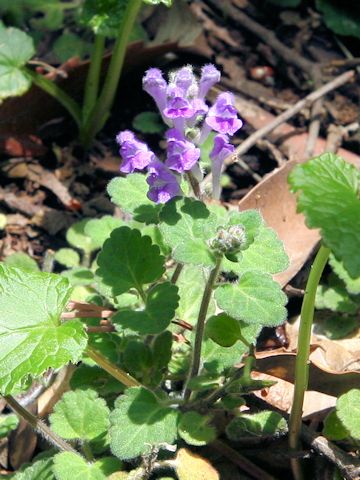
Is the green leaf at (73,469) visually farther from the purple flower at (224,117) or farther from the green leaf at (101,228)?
the purple flower at (224,117)

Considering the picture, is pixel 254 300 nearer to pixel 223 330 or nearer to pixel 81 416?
pixel 223 330

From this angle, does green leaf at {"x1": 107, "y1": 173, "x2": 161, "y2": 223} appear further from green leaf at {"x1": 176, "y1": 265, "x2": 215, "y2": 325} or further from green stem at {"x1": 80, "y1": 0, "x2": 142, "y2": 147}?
green stem at {"x1": 80, "y1": 0, "x2": 142, "y2": 147}

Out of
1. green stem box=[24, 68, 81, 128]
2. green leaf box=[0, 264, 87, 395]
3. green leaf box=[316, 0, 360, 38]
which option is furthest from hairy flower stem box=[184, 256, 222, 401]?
green leaf box=[316, 0, 360, 38]

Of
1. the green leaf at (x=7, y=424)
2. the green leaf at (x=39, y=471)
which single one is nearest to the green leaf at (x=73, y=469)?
the green leaf at (x=39, y=471)

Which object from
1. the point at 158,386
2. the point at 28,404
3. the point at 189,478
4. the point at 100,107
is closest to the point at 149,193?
the point at 158,386

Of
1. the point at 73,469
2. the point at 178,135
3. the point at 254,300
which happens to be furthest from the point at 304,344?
the point at 73,469

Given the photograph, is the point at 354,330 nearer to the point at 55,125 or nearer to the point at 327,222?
the point at 327,222
